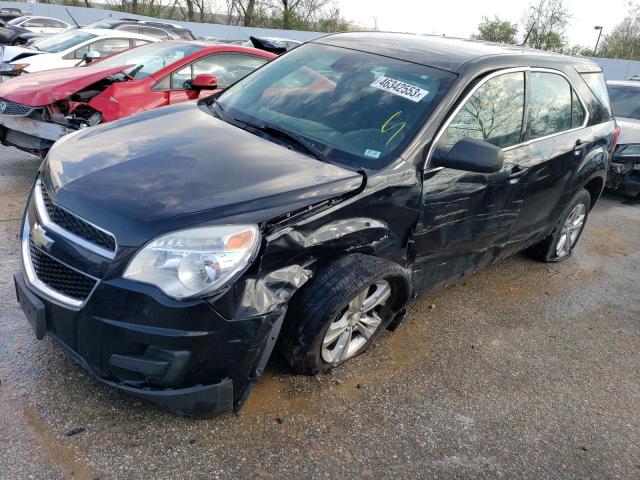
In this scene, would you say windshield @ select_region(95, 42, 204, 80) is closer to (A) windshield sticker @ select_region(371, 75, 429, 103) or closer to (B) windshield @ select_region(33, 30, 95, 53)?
(A) windshield sticker @ select_region(371, 75, 429, 103)

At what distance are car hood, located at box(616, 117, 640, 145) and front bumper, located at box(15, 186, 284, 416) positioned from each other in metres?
7.17

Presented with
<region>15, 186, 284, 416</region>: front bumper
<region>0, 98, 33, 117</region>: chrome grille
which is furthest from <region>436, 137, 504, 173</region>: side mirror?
<region>0, 98, 33, 117</region>: chrome grille

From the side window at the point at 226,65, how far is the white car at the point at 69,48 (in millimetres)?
3805

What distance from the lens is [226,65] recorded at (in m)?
6.61

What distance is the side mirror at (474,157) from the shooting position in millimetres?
2887

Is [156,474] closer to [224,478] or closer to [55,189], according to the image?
[224,478]

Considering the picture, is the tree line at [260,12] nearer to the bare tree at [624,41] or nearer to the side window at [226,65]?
the bare tree at [624,41]

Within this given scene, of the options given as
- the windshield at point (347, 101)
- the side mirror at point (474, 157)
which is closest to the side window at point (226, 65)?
the windshield at point (347, 101)

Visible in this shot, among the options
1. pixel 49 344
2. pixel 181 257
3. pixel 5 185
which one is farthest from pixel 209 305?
pixel 5 185

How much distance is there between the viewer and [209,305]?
2191mm

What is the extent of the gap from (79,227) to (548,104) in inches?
129

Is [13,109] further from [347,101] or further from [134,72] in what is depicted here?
[347,101]

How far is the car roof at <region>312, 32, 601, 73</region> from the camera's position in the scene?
337cm

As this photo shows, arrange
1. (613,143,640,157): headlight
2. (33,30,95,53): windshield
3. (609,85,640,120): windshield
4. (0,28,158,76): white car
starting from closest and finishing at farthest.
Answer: (613,143,640,157): headlight < (609,85,640,120): windshield < (0,28,158,76): white car < (33,30,95,53): windshield
